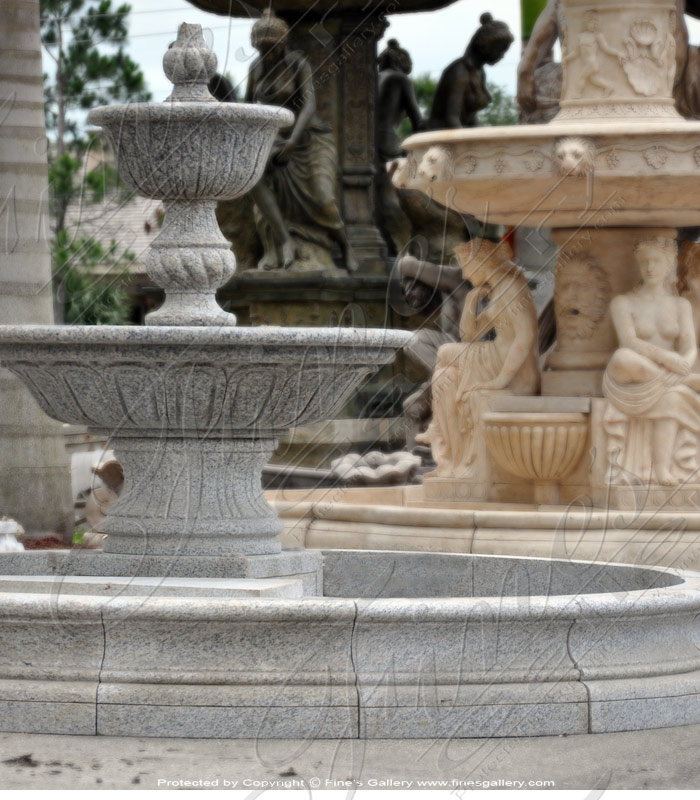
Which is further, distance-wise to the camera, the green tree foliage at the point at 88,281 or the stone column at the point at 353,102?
the green tree foliage at the point at 88,281

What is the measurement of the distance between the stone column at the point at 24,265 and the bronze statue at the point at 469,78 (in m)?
8.53

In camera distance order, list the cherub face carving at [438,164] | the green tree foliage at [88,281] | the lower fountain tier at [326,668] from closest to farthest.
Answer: the lower fountain tier at [326,668], the cherub face carving at [438,164], the green tree foliage at [88,281]

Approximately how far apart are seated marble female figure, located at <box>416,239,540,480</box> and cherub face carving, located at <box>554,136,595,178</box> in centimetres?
134

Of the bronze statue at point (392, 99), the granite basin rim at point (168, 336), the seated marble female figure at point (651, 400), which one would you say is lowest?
the seated marble female figure at point (651, 400)

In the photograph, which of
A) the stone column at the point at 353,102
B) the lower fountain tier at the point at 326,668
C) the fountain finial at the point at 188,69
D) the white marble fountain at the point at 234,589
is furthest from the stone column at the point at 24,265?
the stone column at the point at 353,102

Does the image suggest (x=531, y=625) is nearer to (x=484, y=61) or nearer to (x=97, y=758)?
(x=97, y=758)

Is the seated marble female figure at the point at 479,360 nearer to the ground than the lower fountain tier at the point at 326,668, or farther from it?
farther from it

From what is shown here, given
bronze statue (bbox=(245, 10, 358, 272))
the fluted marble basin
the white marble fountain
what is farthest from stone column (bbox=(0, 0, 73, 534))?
bronze statue (bbox=(245, 10, 358, 272))

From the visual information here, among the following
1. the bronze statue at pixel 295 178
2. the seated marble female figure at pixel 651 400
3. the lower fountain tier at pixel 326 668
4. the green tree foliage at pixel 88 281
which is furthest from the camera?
the green tree foliage at pixel 88 281

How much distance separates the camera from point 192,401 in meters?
6.26

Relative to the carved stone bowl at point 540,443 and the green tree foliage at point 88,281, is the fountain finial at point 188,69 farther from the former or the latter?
the green tree foliage at point 88,281

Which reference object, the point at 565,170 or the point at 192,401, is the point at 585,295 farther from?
the point at 192,401

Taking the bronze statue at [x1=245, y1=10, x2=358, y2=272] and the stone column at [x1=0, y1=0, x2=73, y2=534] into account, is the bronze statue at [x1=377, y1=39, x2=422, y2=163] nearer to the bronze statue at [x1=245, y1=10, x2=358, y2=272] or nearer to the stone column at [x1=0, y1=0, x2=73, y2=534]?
the bronze statue at [x1=245, y1=10, x2=358, y2=272]

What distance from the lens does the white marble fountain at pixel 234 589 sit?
548cm
